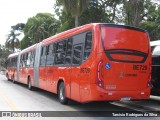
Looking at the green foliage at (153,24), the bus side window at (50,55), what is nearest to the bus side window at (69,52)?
the bus side window at (50,55)

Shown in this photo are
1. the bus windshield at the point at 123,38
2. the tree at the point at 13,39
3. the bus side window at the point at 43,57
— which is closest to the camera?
the bus windshield at the point at 123,38

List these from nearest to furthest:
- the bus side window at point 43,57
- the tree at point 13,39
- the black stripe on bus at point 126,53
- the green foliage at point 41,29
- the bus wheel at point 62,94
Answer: the black stripe on bus at point 126,53 → the bus wheel at point 62,94 → the bus side window at point 43,57 → the green foliage at point 41,29 → the tree at point 13,39

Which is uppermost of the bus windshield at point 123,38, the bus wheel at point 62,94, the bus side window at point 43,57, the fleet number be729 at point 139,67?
the bus windshield at point 123,38

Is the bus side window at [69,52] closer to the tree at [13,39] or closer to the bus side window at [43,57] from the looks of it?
the bus side window at [43,57]

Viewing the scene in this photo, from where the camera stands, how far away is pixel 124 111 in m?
12.1

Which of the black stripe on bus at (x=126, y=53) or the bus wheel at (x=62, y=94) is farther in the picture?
the bus wheel at (x=62, y=94)

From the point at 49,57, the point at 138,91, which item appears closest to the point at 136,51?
the point at 138,91

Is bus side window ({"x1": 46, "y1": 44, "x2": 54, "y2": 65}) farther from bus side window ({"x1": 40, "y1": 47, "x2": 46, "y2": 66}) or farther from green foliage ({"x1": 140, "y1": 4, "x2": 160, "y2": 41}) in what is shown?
green foliage ({"x1": 140, "y1": 4, "x2": 160, "y2": 41})

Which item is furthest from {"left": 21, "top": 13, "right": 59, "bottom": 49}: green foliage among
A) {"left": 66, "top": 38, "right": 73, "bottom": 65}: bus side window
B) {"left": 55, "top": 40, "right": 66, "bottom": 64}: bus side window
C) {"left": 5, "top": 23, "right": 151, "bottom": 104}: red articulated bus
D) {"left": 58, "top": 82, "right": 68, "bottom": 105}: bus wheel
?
{"left": 5, "top": 23, "right": 151, "bottom": 104}: red articulated bus

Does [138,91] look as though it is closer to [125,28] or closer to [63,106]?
[125,28]

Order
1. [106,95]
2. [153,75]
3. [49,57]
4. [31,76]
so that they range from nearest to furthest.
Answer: [106,95], [153,75], [49,57], [31,76]

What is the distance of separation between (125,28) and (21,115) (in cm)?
456

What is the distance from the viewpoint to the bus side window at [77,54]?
11785 millimetres

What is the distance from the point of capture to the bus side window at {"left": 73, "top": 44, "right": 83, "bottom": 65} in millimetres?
11785
